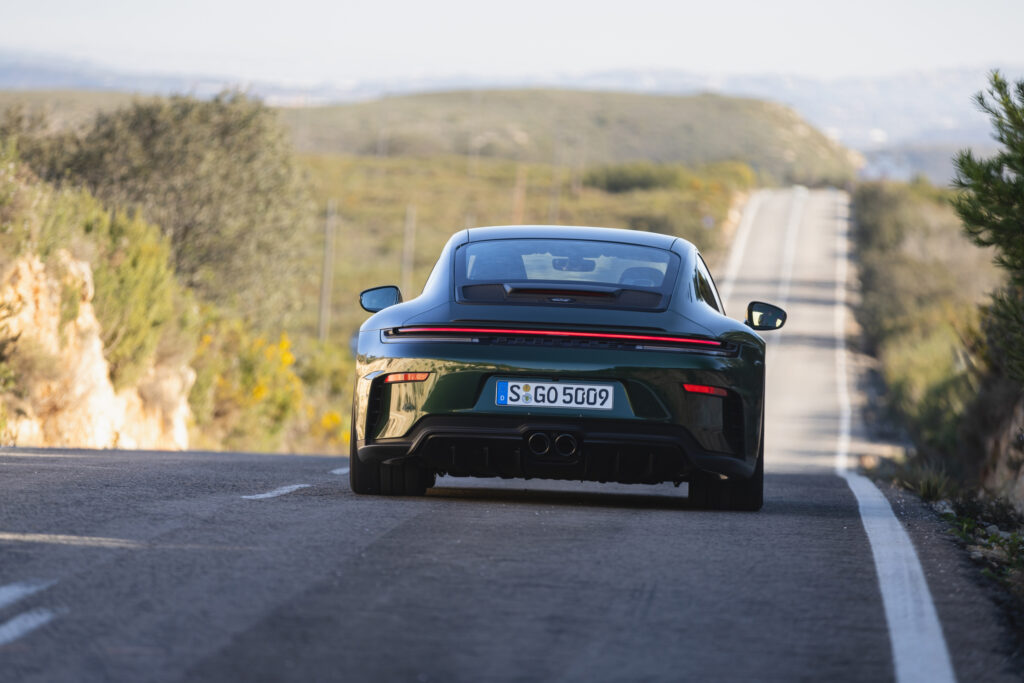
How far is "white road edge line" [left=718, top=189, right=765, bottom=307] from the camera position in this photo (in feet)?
254

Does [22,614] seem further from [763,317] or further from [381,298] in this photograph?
[763,317]

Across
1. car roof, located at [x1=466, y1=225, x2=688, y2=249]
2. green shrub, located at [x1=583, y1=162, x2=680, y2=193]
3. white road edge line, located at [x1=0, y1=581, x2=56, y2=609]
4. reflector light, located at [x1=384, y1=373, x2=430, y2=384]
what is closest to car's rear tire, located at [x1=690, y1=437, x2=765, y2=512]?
car roof, located at [x1=466, y1=225, x2=688, y2=249]

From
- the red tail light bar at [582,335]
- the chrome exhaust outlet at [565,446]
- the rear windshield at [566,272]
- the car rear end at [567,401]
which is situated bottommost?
the chrome exhaust outlet at [565,446]

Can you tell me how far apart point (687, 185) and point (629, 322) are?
119 metres

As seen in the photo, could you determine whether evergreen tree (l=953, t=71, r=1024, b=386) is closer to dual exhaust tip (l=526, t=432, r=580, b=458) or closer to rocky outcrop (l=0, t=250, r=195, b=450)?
dual exhaust tip (l=526, t=432, r=580, b=458)

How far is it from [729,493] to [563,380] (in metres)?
1.39

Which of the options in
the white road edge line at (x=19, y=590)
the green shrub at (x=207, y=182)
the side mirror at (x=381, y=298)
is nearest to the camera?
the white road edge line at (x=19, y=590)

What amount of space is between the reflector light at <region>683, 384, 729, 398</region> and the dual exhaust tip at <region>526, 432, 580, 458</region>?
642mm

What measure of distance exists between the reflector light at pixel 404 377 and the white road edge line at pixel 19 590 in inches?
111

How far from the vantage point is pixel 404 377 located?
8.12 meters

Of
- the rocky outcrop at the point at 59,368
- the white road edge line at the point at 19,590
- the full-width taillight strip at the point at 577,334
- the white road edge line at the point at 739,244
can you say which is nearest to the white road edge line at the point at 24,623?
the white road edge line at the point at 19,590

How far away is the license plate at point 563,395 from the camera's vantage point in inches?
311

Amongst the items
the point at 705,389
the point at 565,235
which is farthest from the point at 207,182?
the point at 705,389

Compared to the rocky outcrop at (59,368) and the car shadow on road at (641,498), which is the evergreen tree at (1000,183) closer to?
the car shadow on road at (641,498)
